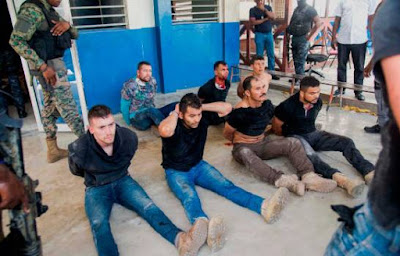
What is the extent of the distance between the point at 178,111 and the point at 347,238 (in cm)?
174

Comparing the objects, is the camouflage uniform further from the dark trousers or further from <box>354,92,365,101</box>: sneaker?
<box>354,92,365,101</box>: sneaker

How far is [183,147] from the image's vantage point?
2.58 m

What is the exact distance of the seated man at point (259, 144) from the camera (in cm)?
271

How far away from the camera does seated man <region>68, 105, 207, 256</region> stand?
2037 millimetres

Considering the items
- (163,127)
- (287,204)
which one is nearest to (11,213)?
(163,127)

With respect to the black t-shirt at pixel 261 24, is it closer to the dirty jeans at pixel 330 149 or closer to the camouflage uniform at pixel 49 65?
the dirty jeans at pixel 330 149

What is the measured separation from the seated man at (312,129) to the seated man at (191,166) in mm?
777

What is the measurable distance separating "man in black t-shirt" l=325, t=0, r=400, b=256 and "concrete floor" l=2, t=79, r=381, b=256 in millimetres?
1091

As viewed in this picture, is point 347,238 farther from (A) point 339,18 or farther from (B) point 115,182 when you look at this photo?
(A) point 339,18

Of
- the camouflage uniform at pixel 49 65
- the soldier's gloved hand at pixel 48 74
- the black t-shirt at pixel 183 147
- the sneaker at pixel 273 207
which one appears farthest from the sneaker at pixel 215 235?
the soldier's gloved hand at pixel 48 74

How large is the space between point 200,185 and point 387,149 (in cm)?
192

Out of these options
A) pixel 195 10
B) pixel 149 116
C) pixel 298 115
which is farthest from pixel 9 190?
pixel 195 10

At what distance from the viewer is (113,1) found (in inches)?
209

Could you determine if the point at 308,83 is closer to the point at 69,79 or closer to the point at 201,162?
the point at 201,162
